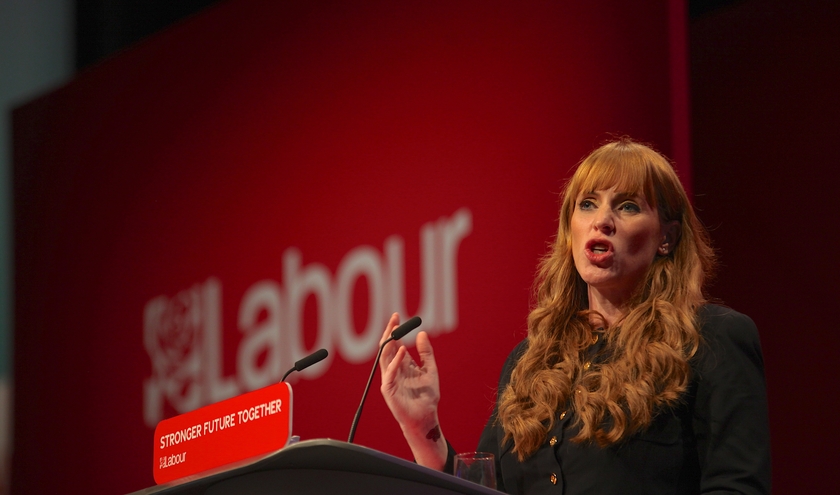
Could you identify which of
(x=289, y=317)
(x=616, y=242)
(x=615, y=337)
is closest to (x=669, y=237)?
(x=616, y=242)

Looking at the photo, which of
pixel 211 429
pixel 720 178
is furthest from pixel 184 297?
pixel 211 429

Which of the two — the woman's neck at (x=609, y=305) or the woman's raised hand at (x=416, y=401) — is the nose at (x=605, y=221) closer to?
the woman's neck at (x=609, y=305)

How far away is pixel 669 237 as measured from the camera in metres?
2.13

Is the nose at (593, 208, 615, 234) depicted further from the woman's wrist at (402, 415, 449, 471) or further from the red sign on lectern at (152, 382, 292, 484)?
the red sign on lectern at (152, 382, 292, 484)

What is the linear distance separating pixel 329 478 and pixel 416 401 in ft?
2.72

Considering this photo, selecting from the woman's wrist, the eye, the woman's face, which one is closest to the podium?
the woman's wrist

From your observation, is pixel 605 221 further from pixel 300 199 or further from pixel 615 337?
pixel 300 199

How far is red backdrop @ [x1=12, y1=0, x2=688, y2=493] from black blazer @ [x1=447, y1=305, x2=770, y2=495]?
3.75 ft

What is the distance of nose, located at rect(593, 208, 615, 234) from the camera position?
208cm

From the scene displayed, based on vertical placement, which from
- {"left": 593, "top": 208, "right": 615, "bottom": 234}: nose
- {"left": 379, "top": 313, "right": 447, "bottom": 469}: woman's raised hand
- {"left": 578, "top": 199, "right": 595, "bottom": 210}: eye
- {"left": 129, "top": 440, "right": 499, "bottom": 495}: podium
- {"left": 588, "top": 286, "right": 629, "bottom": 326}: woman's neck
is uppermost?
{"left": 578, "top": 199, "right": 595, "bottom": 210}: eye

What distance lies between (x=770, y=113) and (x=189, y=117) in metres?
2.55

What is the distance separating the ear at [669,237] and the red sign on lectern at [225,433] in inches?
43.7

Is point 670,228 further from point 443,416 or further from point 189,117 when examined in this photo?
point 189,117

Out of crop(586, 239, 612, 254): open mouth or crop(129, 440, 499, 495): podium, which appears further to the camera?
crop(586, 239, 612, 254): open mouth
